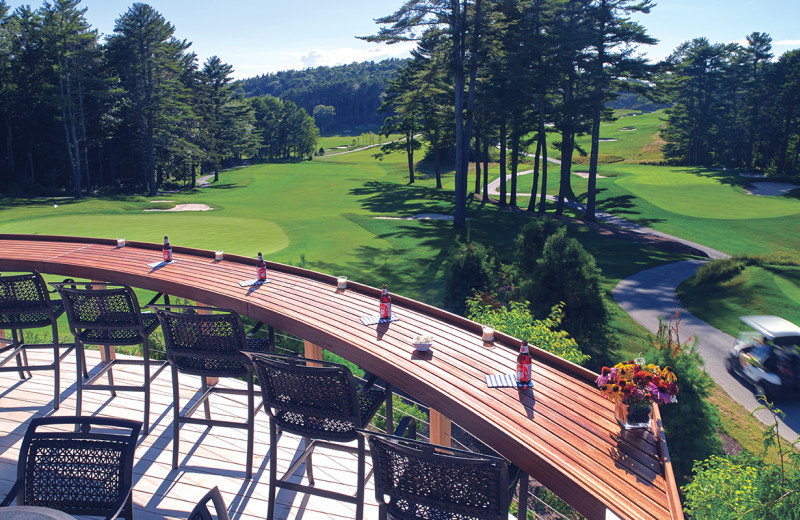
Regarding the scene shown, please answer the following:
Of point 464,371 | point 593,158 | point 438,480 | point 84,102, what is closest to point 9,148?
point 84,102

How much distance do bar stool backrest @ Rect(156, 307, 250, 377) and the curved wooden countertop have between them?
2.09 feet

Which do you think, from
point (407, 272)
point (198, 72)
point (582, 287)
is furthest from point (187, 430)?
point (198, 72)

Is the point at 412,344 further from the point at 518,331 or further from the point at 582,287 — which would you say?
the point at 582,287

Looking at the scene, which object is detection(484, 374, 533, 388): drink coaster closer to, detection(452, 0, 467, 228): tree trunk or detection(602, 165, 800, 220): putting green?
detection(452, 0, 467, 228): tree trunk

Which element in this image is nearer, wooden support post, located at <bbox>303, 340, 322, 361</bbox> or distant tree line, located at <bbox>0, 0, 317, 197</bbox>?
wooden support post, located at <bbox>303, 340, 322, 361</bbox>

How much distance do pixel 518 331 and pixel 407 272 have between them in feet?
35.8

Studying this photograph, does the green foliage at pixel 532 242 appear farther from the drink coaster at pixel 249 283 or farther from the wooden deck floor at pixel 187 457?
the wooden deck floor at pixel 187 457

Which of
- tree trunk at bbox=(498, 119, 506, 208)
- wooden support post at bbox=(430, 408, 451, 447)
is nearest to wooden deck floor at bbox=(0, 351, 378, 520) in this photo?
wooden support post at bbox=(430, 408, 451, 447)

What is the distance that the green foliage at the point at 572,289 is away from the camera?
1102cm

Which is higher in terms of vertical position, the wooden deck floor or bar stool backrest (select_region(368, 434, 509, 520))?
bar stool backrest (select_region(368, 434, 509, 520))

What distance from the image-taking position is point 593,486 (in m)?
2.50

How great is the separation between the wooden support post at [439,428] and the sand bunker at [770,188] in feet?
154

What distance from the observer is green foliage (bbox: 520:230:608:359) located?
11023 millimetres

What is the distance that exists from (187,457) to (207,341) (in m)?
1.02
